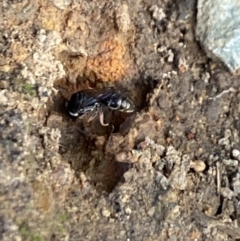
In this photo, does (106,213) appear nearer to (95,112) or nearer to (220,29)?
(95,112)

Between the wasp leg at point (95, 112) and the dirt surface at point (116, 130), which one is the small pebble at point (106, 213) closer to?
the dirt surface at point (116, 130)

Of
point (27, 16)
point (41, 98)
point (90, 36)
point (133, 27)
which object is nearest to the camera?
point (41, 98)

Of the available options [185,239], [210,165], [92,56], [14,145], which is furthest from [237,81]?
[14,145]

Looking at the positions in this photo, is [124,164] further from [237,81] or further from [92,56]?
[237,81]

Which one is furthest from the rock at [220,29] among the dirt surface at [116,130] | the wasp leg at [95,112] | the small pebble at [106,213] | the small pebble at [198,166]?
the small pebble at [106,213]

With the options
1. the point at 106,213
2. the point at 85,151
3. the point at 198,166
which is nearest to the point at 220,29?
the point at 198,166
